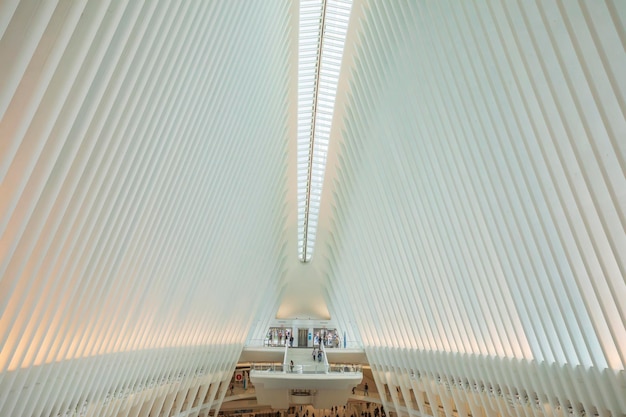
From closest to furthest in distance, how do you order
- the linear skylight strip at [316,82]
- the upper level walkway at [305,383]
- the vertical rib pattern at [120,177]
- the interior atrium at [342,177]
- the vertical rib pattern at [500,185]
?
the vertical rib pattern at [120,177] → the interior atrium at [342,177] → the vertical rib pattern at [500,185] → the linear skylight strip at [316,82] → the upper level walkway at [305,383]

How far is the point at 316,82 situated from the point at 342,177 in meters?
4.78

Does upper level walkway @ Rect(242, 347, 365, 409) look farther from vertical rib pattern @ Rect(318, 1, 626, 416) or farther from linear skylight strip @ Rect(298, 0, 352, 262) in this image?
linear skylight strip @ Rect(298, 0, 352, 262)

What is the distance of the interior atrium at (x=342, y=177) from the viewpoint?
7.14m

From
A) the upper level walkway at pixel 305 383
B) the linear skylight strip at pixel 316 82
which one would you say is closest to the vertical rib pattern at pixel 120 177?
the linear skylight strip at pixel 316 82

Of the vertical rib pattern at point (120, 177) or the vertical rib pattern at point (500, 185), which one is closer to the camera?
the vertical rib pattern at point (120, 177)

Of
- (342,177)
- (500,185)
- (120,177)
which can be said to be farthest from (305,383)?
(120,177)

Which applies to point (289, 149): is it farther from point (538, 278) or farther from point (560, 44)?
point (560, 44)

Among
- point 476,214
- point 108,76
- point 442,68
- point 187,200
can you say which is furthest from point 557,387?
point 108,76

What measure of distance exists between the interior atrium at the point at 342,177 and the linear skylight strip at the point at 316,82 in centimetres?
9

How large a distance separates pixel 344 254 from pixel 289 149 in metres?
6.25

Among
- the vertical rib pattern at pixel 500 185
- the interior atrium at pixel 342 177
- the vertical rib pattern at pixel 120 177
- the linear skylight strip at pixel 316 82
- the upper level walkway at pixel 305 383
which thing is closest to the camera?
the vertical rib pattern at pixel 120 177

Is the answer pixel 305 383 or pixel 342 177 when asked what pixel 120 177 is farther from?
pixel 305 383

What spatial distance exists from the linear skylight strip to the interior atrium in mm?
91

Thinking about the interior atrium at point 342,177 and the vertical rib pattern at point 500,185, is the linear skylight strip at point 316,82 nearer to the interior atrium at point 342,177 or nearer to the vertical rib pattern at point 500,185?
the interior atrium at point 342,177
